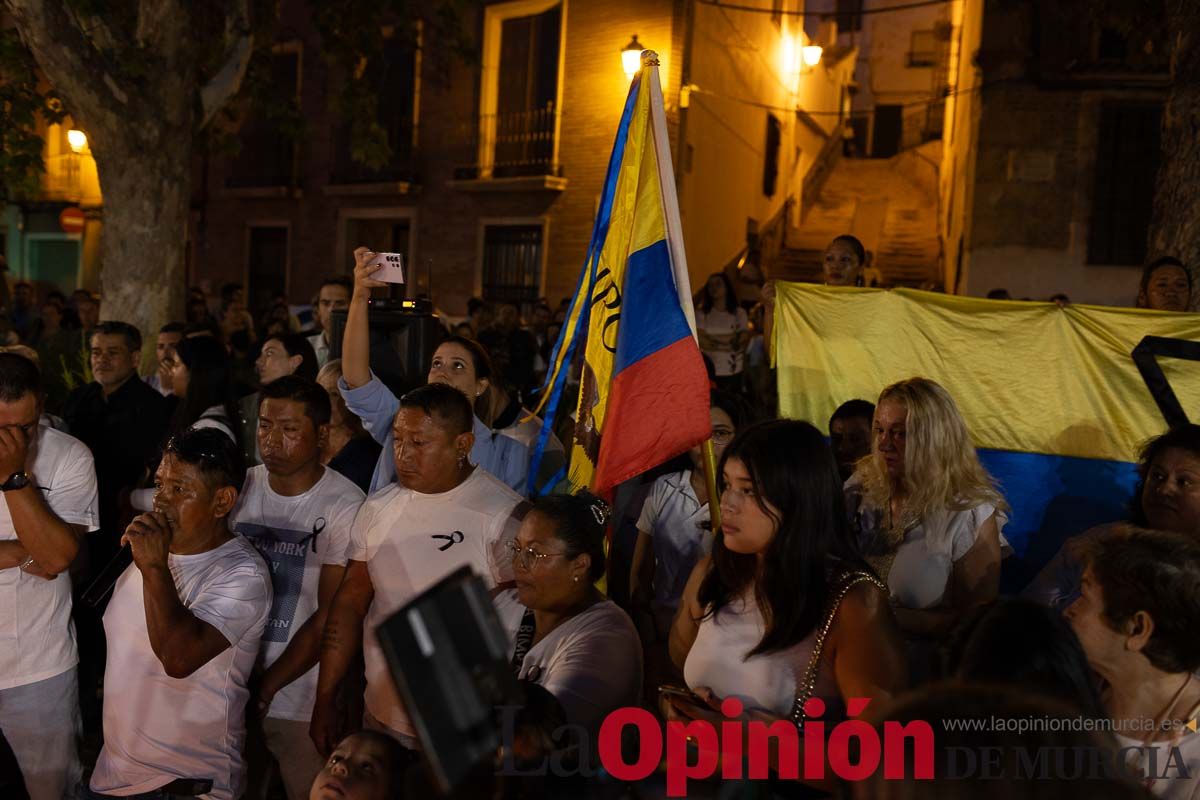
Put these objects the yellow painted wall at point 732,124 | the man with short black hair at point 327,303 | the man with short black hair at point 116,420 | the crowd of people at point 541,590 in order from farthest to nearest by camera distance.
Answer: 1. the yellow painted wall at point 732,124
2. the man with short black hair at point 327,303
3. the man with short black hair at point 116,420
4. the crowd of people at point 541,590

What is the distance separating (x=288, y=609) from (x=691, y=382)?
5.40 feet

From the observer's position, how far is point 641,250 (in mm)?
3754

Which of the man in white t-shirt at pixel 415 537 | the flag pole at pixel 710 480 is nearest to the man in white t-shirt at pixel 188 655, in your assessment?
the man in white t-shirt at pixel 415 537

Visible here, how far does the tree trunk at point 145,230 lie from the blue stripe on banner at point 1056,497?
26.3ft

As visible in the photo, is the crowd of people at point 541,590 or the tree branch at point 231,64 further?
the tree branch at point 231,64

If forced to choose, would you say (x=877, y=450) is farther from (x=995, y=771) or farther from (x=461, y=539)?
(x=995, y=771)

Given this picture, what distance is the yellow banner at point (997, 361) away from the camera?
4516 millimetres

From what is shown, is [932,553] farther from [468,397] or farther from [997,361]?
[468,397]

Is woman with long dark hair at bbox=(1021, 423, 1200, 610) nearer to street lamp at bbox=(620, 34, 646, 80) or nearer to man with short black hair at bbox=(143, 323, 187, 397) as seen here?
man with short black hair at bbox=(143, 323, 187, 397)

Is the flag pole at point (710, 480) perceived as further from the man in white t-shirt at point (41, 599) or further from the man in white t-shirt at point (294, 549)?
the man in white t-shirt at point (41, 599)

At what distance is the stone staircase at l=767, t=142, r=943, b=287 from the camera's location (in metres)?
19.3

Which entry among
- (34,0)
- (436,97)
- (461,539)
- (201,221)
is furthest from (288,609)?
(201,221)

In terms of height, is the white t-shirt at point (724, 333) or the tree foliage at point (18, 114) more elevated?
the tree foliage at point (18, 114)

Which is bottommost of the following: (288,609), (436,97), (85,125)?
(288,609)
